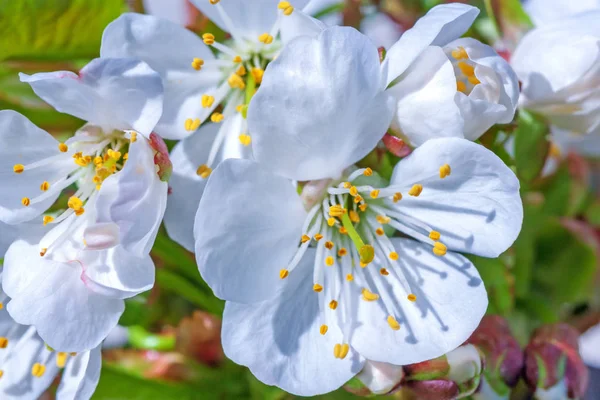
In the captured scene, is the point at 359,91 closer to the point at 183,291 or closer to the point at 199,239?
the point at 199,239

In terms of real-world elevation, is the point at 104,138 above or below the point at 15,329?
above

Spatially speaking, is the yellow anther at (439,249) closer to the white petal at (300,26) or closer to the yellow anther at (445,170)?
the yellow anther at (445,170)

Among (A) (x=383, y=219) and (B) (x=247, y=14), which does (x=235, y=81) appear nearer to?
(B) (x=247, y=14)

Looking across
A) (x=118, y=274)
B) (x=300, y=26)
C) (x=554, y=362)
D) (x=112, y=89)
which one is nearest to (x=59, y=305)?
(x=118, y=274)

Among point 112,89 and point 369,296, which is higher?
point 112,89

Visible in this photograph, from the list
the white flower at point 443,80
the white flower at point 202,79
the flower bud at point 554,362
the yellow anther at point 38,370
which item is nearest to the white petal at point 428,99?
the white flower at point 443,80

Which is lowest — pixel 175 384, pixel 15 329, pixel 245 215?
pixel 175 384

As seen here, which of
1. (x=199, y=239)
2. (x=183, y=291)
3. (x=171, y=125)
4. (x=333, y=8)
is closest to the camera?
(x=199, y=239)

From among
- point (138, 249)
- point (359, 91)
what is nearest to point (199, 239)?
point (138, 249)
